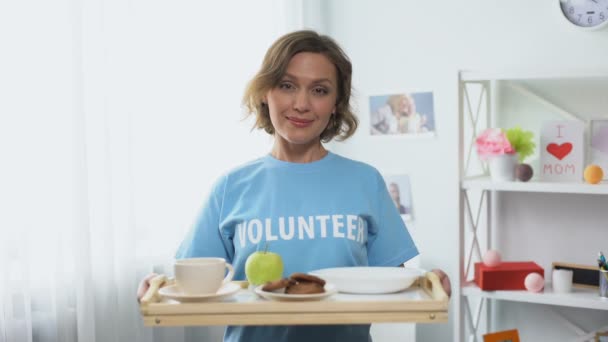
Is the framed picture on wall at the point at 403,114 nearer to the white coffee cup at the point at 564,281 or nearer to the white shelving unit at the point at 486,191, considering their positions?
the white shelving unit at the point at 486,191

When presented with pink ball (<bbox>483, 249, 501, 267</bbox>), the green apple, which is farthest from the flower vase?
the green apple

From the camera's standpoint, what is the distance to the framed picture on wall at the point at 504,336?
254 cm

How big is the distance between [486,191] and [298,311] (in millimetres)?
1914

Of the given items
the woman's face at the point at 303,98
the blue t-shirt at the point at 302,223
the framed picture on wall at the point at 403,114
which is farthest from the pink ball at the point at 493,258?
the woman's face at the point at 303,98

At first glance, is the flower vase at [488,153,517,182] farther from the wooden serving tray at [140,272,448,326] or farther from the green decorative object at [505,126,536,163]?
the wooden serving tray at [140,272,448,326]

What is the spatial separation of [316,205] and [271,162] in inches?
5.6

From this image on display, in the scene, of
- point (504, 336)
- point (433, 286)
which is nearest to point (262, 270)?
point (433, 286)

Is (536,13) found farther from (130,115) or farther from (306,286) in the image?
(306,286)

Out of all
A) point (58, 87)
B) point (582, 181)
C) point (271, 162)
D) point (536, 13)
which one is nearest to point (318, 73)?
point (271, 162)

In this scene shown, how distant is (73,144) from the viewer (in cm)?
203

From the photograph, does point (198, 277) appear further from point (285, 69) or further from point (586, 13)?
point (586, 13)

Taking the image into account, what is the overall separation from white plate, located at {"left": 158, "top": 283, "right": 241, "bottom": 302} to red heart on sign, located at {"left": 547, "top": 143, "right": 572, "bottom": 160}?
1662mm

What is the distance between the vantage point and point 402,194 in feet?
9.98

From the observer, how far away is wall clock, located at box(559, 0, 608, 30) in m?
2.62
